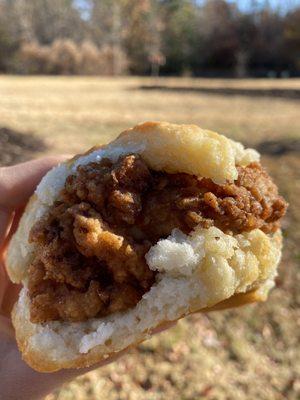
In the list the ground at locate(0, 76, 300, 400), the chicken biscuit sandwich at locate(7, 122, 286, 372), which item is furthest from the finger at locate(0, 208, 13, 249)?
the ground at locate(0, 76, 300, 400)

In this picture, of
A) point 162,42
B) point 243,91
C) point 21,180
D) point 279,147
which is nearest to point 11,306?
point 21,180

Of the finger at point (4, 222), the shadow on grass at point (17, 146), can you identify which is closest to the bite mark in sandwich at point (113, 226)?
the finger at point (4, 222)

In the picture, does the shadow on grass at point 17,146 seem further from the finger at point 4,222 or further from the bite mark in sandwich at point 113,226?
the bite mark in sandwich at point 113,226

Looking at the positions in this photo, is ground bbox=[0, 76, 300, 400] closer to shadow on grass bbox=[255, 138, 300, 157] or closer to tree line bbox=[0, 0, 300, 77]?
shadow on grass bbox=[255, 138, 300, 157]

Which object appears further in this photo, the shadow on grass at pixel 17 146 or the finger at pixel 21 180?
the shadow on grass at pixel 17 146

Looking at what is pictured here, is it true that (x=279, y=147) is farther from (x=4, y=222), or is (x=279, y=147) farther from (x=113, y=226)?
(x=113, y=226)

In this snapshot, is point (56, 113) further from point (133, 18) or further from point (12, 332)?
point (133, 18)
